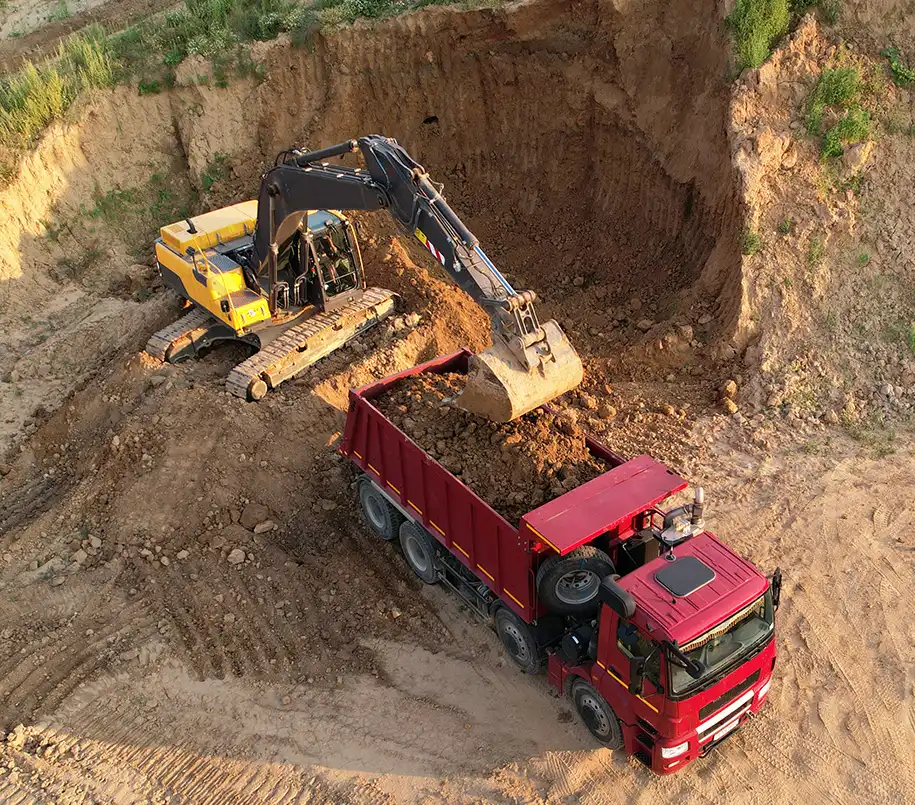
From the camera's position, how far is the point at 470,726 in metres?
9.10

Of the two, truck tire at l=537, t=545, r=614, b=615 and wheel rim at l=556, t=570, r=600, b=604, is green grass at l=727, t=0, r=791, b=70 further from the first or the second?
wheel rim at l=556, t=570, r=600, b=604

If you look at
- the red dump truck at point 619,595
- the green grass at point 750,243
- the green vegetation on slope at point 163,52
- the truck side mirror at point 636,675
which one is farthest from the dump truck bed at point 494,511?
the green vegetation on slope at point 163,52

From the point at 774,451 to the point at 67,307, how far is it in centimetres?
1311

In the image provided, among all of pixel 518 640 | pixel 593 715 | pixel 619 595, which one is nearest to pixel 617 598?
pixel 619 595

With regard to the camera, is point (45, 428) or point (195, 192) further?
point (195, 192)

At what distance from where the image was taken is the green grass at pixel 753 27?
1395cm

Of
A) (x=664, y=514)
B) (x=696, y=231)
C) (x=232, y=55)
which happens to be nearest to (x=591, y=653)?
(x=664, y=514)

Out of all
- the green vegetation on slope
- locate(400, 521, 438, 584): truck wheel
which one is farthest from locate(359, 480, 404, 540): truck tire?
the green vegetation on slope

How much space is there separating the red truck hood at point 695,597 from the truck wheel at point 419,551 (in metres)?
3.05

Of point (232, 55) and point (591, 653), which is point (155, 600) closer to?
point (591, 653)

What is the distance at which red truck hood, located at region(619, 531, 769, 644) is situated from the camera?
24.2 feet

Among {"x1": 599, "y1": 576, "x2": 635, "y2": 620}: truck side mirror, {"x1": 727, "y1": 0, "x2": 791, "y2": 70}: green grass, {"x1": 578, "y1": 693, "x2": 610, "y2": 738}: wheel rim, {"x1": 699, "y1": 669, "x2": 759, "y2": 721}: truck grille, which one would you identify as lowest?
{"x1": 578, "y1": 693, "x2": 610, "y2": 738}: wheel rim

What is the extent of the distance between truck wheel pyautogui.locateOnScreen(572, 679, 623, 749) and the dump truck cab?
0.13 metres

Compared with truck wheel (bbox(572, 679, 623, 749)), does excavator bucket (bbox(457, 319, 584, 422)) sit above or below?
above
